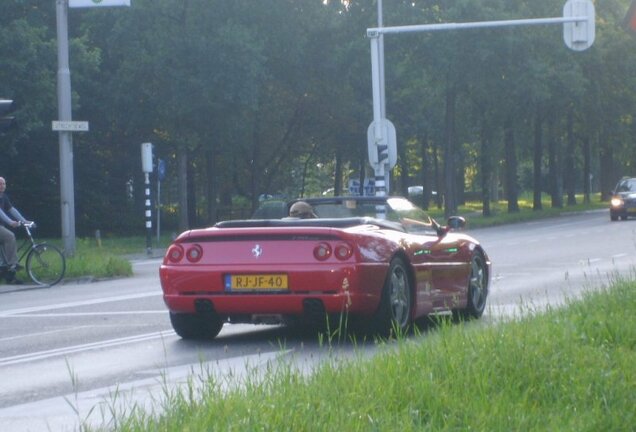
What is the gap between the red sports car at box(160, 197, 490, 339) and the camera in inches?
439

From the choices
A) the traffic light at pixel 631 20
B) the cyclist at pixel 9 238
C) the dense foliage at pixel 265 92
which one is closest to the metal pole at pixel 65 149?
the cyclist at pixel 9 238

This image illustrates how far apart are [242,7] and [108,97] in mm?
6489

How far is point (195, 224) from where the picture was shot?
5850 centimetres

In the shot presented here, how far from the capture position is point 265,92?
54.7m

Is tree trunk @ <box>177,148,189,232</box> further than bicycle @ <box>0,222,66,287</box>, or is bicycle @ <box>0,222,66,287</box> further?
tree trunk @ <box>177,148,189,232</box>

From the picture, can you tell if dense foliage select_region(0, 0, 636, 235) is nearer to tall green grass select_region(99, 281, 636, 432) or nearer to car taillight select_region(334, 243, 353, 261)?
car taillight select_region(334, 243, 353, 261)

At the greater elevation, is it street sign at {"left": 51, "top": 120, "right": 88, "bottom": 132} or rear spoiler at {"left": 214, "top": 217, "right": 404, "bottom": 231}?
street sign at {"left": 51, "top": 120, "right": 88, "bottom": 132}

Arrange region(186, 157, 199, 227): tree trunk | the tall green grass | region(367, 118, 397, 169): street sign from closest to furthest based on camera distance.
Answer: the tall green grass
region(367, 118, 397, 169): street sign
region(186, 157, 199, 227): tree trunk

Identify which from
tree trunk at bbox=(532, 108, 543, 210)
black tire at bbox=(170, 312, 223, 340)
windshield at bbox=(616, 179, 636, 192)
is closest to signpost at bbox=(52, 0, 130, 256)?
black tire at bbox=(170, 312, 223, 340)

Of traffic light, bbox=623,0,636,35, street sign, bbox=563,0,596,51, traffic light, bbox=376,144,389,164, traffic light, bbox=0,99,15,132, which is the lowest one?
traffic light, bbox=376,144,389,164

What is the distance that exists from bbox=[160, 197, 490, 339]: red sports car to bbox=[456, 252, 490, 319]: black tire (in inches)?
42.6

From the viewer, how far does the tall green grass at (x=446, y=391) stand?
6059 mm

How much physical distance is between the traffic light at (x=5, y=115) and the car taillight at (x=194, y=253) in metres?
1.88

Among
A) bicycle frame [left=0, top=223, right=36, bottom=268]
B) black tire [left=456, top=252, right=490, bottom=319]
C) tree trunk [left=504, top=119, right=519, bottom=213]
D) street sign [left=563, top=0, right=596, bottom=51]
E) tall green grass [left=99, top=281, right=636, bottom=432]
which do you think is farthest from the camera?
tree trunk [left=504, top=119, right=519, bottom=213]
